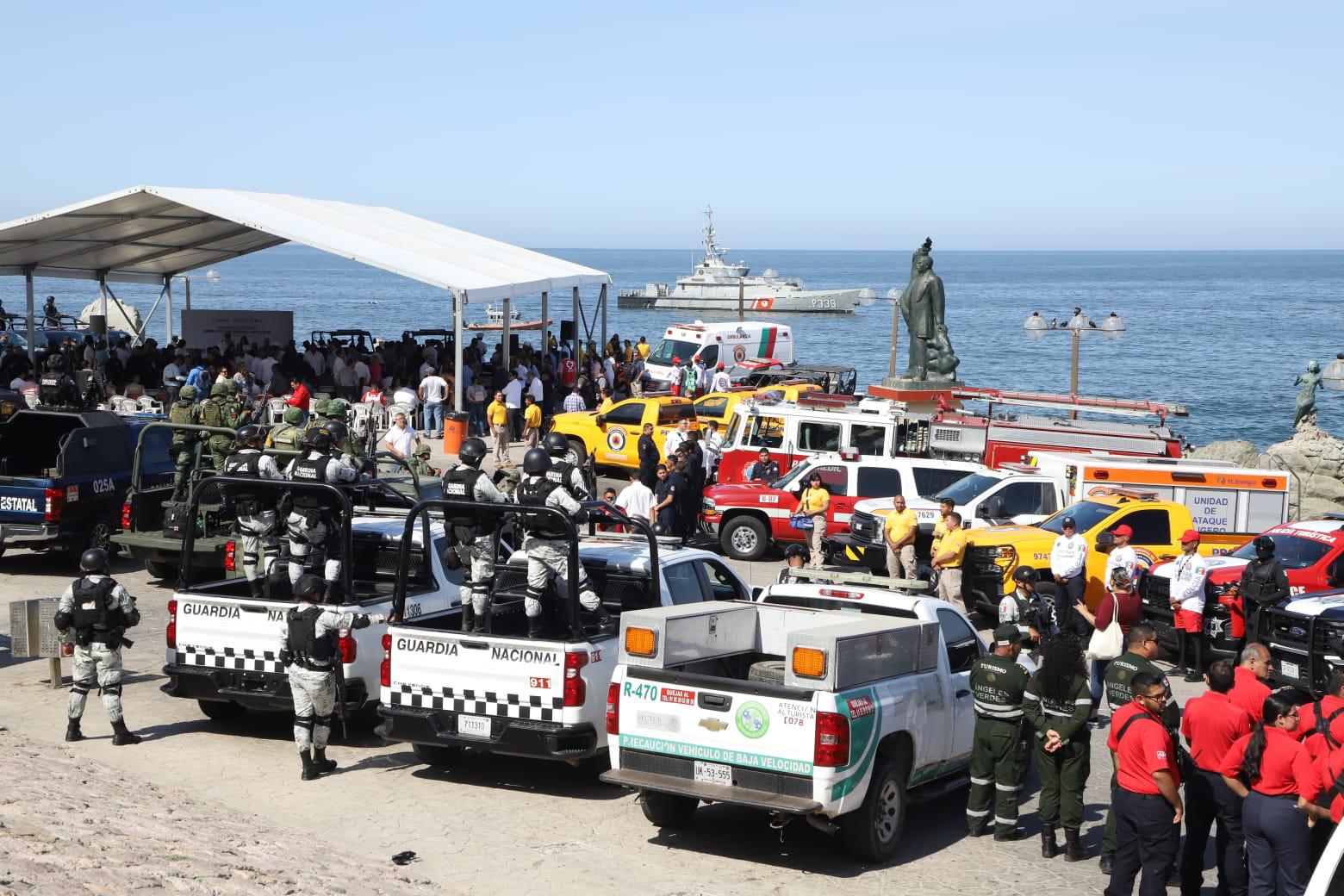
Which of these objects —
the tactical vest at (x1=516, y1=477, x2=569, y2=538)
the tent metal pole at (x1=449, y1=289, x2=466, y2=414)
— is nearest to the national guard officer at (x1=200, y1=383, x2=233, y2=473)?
the tactical vest at (x1=516, y1=477, x2=569, y2=538)

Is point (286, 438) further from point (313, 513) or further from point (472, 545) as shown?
point (472, 545)

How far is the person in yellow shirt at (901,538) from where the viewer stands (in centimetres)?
1650

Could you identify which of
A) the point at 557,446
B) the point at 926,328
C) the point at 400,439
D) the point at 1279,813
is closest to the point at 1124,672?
the point at 1279,813

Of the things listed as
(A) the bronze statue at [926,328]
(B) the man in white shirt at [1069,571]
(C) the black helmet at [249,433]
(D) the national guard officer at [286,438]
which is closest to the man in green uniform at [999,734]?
(B) the man in white shirt at [1069,571]

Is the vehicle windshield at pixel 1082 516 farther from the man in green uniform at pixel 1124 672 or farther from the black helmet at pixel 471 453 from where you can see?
the black helmet at pixel 471 453

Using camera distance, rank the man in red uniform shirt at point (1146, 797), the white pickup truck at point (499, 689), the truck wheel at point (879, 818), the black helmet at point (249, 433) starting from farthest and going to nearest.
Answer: the black helmet at point (249, 433), the white pickup truck at point (499, 689), the truck wheel at point (879, 818), the man in red uniform shirt at point (1146, 797)

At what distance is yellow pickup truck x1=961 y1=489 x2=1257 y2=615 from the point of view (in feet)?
52.8

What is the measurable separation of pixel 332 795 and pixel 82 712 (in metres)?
2.73

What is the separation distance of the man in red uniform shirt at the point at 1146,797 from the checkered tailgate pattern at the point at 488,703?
3.49 meters

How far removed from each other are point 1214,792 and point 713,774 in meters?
2.80

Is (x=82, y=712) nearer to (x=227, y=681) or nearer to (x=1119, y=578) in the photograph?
(x=227, y=681)

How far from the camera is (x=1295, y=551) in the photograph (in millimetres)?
15312

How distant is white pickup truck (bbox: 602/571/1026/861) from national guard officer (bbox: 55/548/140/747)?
407 cm

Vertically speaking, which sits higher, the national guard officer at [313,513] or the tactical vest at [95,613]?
the national guard officer at [313,513]
